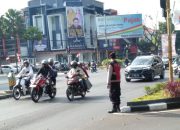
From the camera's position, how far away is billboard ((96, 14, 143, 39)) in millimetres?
66875

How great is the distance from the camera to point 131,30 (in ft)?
223

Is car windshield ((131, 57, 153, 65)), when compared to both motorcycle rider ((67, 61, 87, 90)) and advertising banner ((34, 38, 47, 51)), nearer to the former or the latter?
motorcycle rider ((67, 61, 87, 90))

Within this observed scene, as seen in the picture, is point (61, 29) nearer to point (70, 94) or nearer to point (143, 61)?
point (143, 61)

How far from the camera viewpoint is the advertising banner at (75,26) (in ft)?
269

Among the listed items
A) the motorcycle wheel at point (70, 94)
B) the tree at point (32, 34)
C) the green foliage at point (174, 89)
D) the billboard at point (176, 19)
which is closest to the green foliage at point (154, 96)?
the green foliage at point (174, 89)

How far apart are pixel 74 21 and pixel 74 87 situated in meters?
66.9

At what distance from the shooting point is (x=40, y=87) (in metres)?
16.2

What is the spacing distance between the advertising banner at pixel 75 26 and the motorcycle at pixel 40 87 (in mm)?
65394

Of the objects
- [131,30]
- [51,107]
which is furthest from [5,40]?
[51,107]

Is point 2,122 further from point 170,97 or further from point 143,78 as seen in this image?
point 143,78

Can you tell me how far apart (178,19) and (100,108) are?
4.55 metres

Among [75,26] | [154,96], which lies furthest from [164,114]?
[75,26]

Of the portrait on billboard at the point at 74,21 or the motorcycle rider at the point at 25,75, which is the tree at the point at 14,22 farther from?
the motorcycle rider at the point at 25,75

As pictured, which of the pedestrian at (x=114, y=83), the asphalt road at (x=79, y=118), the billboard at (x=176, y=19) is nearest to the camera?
the asphalt road at (x=79, y=118)
